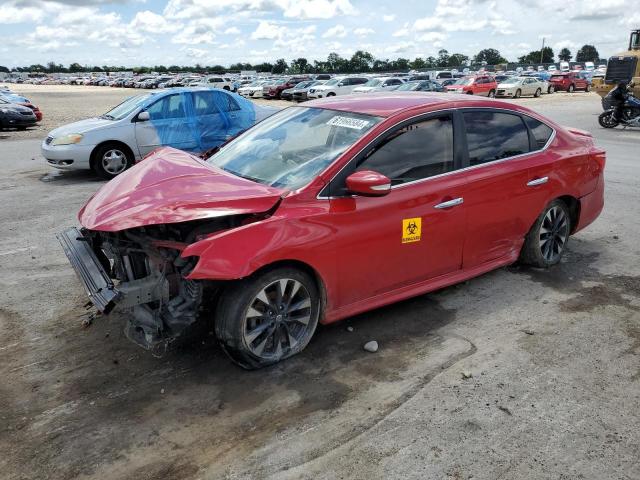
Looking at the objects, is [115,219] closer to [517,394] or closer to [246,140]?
[246,140]

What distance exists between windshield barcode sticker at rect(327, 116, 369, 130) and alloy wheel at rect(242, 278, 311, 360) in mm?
1284

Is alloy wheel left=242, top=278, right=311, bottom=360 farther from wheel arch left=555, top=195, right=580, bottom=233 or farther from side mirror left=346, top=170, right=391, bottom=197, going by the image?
wheel arch left=555, top=195, right=580, bottom=233

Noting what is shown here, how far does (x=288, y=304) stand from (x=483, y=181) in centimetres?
191

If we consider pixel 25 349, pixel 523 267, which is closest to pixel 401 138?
pixel 523 267

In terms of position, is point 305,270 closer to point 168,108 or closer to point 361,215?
point 361,215

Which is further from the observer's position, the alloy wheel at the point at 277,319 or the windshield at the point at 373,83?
the windshield at the point at 373,83

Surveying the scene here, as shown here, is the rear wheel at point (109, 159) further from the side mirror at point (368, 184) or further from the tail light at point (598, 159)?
the tail light at point (598, 159)

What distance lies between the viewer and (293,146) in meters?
4.28

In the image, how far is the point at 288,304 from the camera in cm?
363

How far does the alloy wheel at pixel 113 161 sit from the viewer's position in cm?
1019

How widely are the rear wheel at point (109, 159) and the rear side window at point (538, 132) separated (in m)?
7.53

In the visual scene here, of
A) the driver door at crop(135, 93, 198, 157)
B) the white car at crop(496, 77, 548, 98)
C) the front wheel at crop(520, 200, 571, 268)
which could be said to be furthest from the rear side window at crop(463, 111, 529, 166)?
the white car at crop(496, 77, 548, 98)

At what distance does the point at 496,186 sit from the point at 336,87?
3016 cm

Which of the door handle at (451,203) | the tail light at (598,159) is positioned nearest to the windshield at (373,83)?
the tail light at (598,159)
